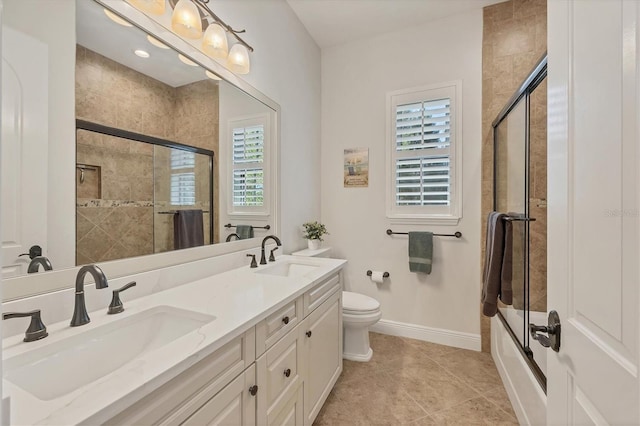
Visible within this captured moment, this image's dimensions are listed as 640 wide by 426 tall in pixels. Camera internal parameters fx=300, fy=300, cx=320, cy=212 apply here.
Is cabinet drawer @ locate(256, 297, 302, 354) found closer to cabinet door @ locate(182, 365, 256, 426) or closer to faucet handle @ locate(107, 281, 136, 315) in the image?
cabinet door @ locate(182, 365, 256, 426)

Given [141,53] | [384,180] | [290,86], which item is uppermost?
[290,86]

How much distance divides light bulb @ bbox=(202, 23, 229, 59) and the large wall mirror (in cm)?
6

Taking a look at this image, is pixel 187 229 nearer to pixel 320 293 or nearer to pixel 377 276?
pixel 320 293

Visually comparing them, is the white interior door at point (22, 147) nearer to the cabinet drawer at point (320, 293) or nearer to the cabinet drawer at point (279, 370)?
the cabinet drawer at point (279, 370)

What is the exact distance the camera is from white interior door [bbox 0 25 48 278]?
90cm

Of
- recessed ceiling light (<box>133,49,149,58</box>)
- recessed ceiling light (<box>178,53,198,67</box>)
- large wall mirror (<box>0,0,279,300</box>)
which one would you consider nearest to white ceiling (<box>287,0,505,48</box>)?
large wall mirror (<box>0,0,279,300</box>)

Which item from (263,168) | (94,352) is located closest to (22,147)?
(94,352)

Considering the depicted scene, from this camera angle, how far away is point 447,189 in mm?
2650

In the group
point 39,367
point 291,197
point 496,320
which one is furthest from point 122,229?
point 496,320

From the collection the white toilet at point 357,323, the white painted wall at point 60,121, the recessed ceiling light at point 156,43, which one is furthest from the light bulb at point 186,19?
the white toilet at point 357,323

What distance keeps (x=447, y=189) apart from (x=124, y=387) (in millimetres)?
2594

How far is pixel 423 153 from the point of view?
2.73m

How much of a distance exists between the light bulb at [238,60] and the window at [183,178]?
63 centimetres

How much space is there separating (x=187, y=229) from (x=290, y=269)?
788 mm
